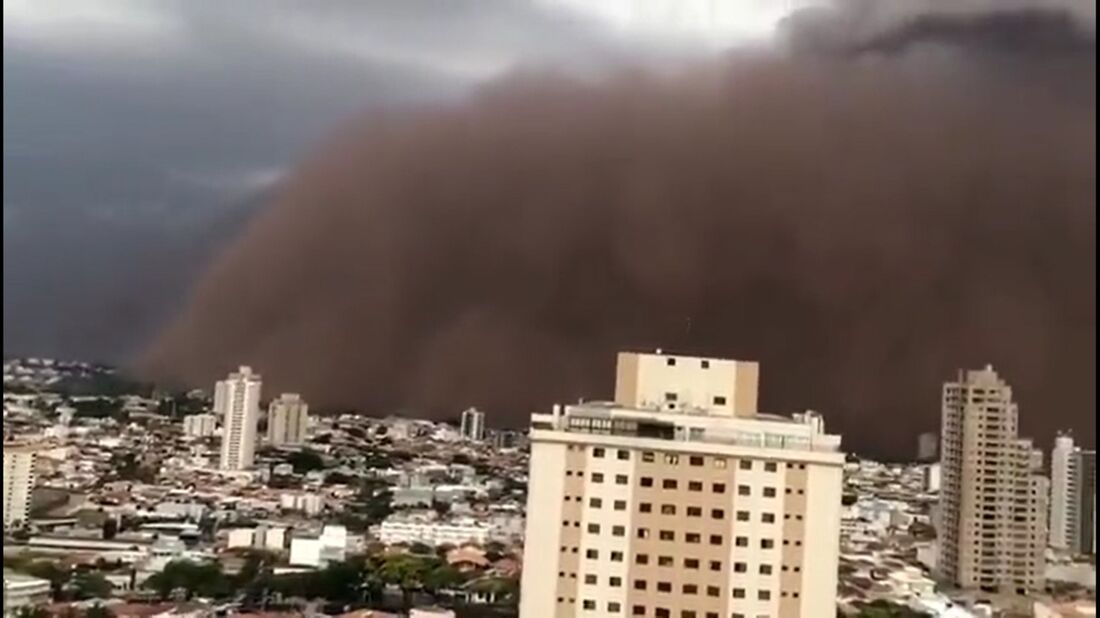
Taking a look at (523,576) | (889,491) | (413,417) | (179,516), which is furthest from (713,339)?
(179,516)

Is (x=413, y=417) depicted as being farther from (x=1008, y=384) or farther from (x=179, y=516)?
(x=1008, y=384)

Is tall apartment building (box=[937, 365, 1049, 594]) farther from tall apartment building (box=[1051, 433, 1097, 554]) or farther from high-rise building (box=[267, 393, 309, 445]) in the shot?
high-rise building (box=[267, 393, 309, 445])

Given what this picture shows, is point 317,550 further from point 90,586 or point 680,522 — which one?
point 680,522

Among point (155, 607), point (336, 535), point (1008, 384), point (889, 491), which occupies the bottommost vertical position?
point (155, 607)

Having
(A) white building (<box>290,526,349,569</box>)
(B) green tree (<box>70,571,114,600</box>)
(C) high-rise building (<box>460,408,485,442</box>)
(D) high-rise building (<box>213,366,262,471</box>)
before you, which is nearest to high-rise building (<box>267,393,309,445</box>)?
(D) high-rise building (<box>213,366,262,471</box>)

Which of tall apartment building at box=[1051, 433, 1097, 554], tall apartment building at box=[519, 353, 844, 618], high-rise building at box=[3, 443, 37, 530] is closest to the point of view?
tall apartment building at box=[519, 353, 844, 618]

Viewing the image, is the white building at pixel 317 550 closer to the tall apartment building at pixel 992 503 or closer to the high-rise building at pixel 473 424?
the high-rise building at pixel 473 424

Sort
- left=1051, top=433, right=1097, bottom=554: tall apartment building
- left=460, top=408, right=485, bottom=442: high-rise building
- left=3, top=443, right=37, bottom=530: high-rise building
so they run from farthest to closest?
left=460, top=408, right=485, bottom=442: high-rise building < left=3, top=443, right=37, bottom=530: high-rise building < left=1051, top=433, right=1097, bottom=554: tall apartment building
